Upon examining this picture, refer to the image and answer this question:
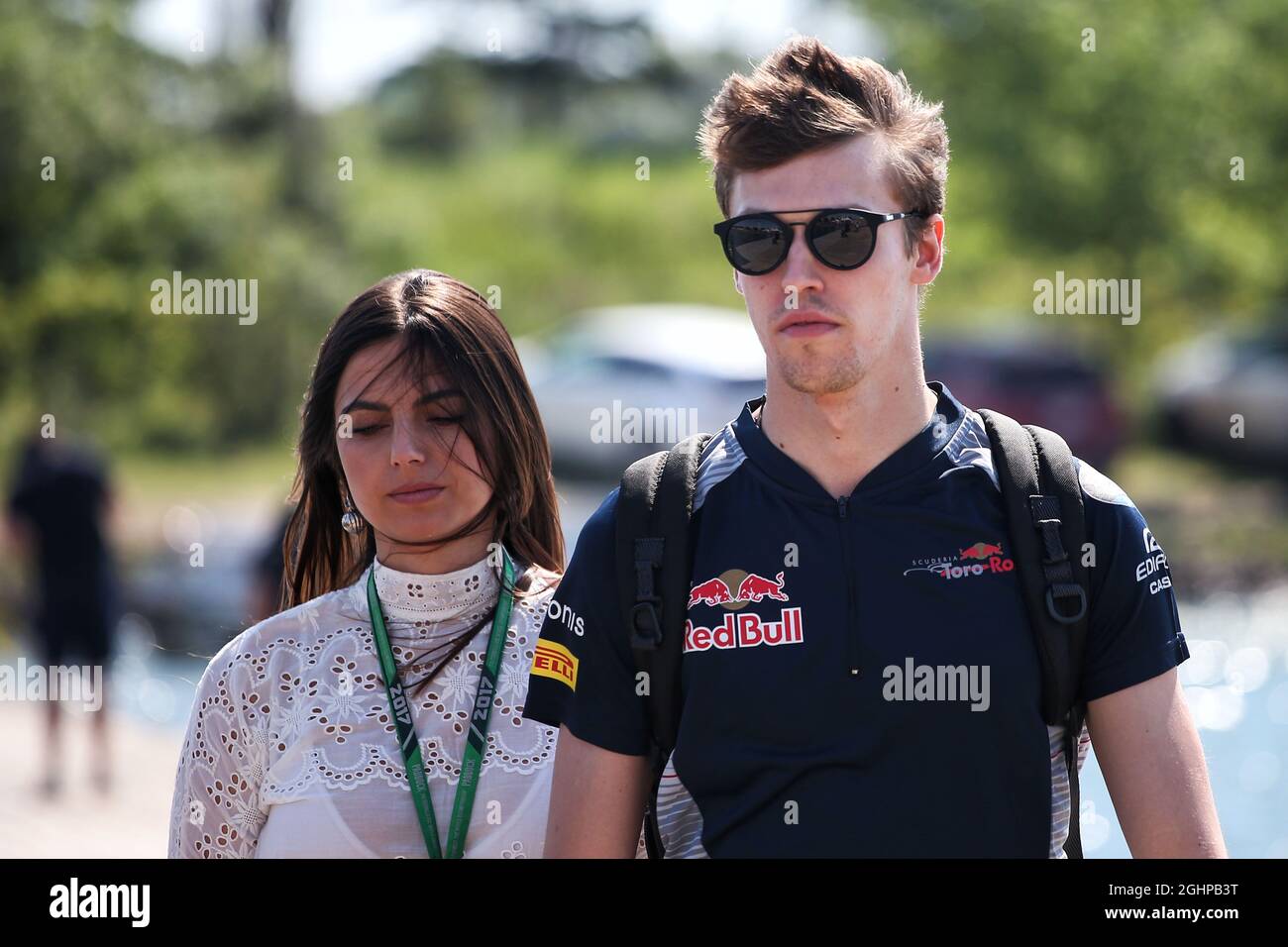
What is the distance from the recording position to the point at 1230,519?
18.6 metres

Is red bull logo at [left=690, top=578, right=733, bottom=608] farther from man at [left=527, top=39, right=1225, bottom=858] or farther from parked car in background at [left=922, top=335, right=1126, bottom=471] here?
parked car in background at [left=922, top=335, right=1126, bottom=471]

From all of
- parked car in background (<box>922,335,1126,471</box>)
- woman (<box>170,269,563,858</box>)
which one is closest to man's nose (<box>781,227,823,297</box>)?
woman (<box>170,269,563,858</box>)

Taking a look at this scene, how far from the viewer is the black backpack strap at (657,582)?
2785 millimetres

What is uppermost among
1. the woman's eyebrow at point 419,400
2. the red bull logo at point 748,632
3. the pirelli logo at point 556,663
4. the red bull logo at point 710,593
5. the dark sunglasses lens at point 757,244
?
the dark sunglasses lens at point 757,244

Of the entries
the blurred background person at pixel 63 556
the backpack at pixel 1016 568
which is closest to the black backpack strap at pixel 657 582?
the backpack at pixel 1016 568

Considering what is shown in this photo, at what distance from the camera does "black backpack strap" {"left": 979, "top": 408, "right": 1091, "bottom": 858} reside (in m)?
2.69

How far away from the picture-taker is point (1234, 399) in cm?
2038

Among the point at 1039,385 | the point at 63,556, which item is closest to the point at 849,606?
the point at 63,556

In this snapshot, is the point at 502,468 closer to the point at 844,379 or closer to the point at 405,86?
the point at 844,379

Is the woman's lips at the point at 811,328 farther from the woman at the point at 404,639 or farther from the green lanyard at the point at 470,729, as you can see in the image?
the green lanyard at the point at 470,729
